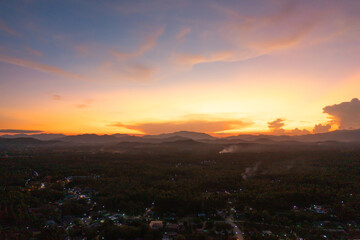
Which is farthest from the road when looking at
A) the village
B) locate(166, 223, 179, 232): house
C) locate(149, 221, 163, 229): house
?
locate(149, 221, 163, 229): house

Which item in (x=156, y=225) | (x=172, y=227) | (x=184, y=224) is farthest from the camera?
(x=184, y=224)

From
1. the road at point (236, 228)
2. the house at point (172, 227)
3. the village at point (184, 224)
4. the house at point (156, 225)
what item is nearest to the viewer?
the road at point (236, 228)

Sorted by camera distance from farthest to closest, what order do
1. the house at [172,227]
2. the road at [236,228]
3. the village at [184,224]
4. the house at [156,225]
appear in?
1. the house at [156,225]
2. the house at [172,227]
3. the village at [184,224]
4. the road at [236,228]

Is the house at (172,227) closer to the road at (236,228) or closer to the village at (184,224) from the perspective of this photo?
the village at (184,224)

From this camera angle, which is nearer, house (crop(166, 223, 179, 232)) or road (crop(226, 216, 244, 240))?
road (crop(226, 216, 244, 240))

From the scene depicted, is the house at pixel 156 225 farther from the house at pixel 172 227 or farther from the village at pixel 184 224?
the house at pixel 172 227

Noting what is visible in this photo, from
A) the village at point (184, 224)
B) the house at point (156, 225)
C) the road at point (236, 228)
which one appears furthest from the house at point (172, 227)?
the road at point (236, 228)

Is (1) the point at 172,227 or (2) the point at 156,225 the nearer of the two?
(1) the point at 172,227

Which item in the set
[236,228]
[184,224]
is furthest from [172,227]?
[236,228]

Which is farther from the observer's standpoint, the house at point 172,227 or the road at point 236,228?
the house at point 172,227

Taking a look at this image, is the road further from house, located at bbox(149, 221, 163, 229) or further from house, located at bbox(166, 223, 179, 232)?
house, located at bbox(149, 221, 163, 229)

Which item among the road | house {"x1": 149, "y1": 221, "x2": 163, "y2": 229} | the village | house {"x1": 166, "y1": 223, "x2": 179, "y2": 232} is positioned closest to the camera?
the road

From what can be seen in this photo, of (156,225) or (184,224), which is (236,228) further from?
(156,225)

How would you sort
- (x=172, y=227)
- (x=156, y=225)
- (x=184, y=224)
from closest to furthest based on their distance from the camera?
(x=172, y=227) < (x=156, y=225) < (x=184, y=224)
